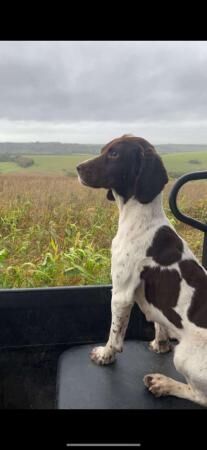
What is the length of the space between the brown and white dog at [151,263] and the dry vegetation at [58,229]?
0.63 metres

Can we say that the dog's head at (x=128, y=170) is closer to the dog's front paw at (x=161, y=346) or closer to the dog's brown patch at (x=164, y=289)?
the dog's brown patch at (x=164, y=289)

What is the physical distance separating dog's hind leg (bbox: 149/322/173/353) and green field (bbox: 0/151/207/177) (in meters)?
0.58

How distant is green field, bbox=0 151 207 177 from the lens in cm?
174

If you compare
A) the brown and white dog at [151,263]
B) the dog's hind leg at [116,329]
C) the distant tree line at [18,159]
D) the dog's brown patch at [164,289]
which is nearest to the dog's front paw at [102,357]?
the dog's hind leg at [116,329]

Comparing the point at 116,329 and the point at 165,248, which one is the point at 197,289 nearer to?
the point at 165,248

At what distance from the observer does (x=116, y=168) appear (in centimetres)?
140

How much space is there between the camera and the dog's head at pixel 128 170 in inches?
53.5

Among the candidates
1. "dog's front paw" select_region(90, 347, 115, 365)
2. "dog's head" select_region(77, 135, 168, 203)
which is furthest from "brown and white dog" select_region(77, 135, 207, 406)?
"dog's front paw" select_region(90, 347, 115, 365)

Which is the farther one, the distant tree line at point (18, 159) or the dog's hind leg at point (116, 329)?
the distant tree line at point (18, 159)

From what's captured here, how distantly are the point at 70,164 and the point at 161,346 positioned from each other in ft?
2.63

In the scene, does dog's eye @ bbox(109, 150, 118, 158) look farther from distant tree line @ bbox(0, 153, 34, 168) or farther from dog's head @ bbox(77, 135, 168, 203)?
distant tree line @ bbox(0, 153, 34, 168)

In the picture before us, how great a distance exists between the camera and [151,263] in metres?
1.43

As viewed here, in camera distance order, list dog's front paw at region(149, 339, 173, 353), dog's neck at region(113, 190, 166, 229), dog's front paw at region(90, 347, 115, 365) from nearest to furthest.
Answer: dog's neck at region(113, 190, 166, 229), dog's front paw at region(90, 347, 115, 365), dog's front paw at region(149, 339, 173, 353)
